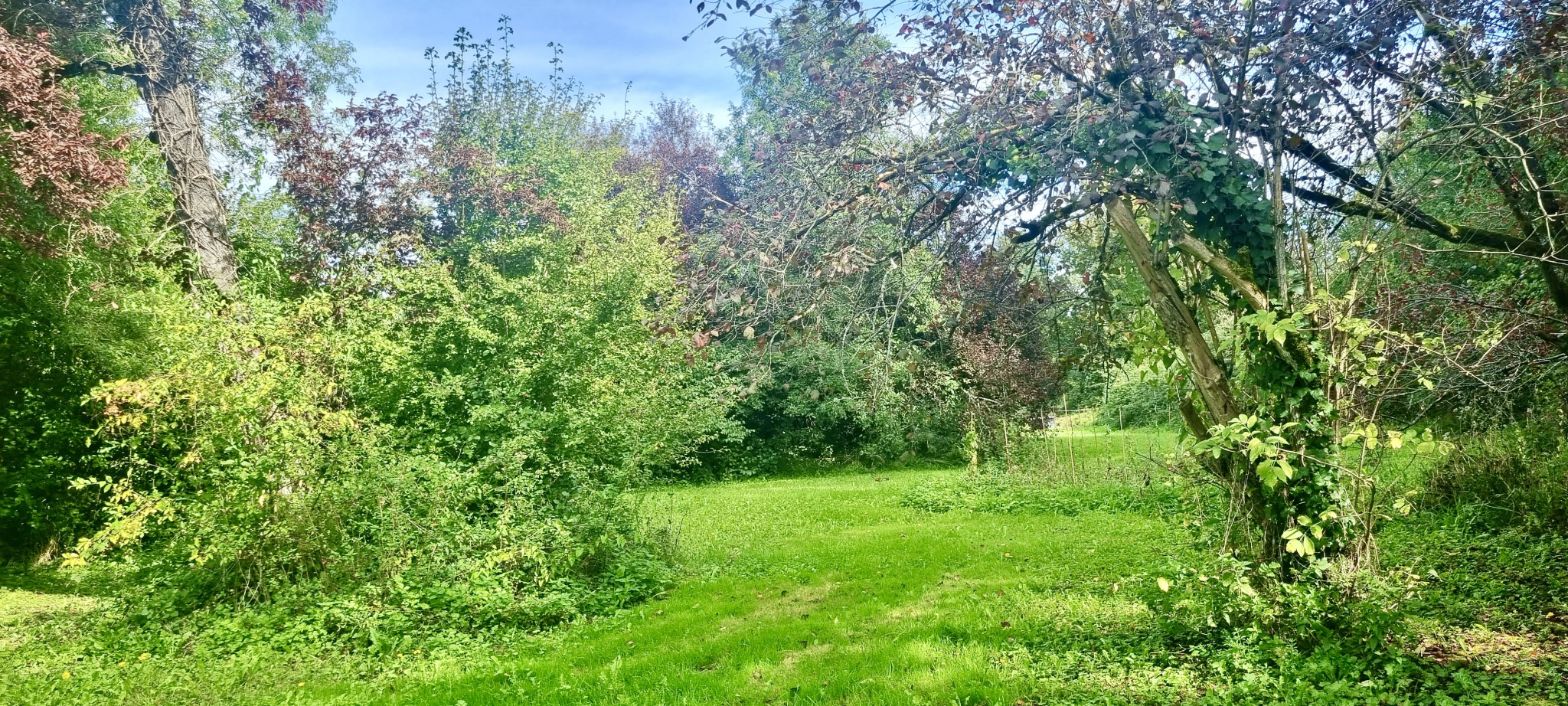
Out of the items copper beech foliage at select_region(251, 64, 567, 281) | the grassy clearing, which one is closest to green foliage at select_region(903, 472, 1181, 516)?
the grassy clearing

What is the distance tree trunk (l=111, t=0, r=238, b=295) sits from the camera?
9281 millimetres

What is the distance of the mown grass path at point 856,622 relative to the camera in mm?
4320

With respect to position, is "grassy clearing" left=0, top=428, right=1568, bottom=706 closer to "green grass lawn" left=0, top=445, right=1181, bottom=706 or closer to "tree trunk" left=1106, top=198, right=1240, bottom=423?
"green grass lawn" left=0, top=445, right=1181, bottom=706

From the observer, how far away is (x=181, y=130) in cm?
968

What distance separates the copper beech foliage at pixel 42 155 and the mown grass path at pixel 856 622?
17.6 ft

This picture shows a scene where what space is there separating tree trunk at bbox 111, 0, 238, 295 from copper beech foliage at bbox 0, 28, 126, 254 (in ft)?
6.23

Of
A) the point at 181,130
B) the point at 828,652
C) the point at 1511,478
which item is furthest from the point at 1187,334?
the point at 181,130

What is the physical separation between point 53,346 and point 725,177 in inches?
774

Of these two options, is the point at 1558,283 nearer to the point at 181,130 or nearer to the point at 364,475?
the point at 364,475

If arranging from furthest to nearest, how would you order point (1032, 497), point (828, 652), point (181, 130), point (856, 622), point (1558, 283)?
point (1032, 497), point (181, 130), point (856, 622), point (828, 652), point (1558, 283)

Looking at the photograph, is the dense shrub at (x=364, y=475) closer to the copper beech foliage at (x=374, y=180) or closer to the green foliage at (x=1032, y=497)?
the green foliage at (x=1032, y=497)

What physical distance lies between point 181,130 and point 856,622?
9948 millimetres

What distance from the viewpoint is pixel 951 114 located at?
4.52m

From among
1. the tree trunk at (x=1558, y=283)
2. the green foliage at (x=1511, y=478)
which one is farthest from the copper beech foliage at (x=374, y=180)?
the green foliage at (x=1511, y=478)
